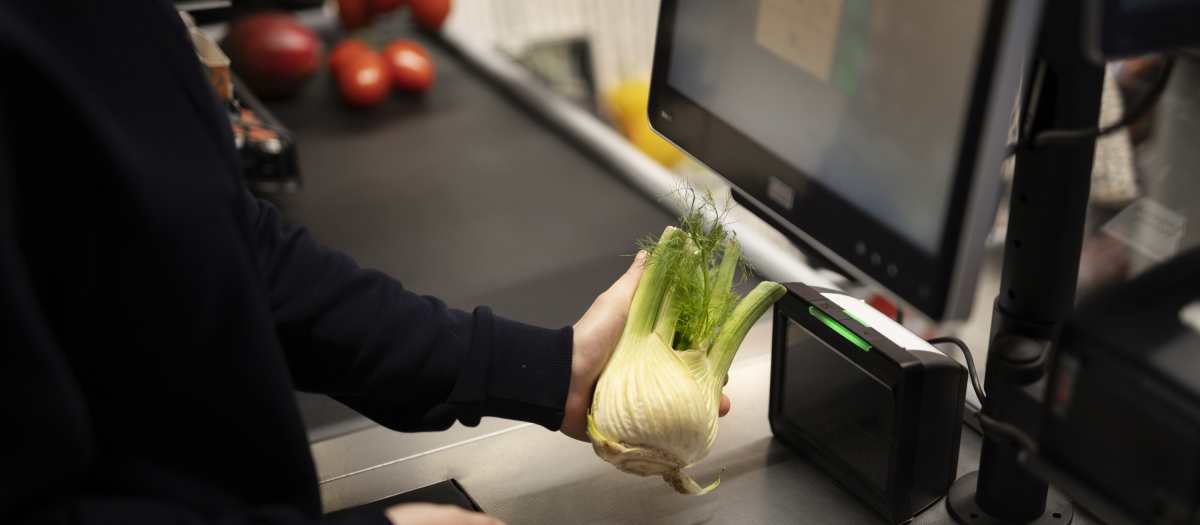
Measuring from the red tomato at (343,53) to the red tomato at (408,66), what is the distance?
4 centimetres

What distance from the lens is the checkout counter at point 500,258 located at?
76 cm

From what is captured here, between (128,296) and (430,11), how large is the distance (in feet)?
4.91

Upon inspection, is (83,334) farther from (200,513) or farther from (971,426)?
(971,426)

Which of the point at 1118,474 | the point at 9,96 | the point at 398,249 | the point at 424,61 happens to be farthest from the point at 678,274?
the point at 424,61

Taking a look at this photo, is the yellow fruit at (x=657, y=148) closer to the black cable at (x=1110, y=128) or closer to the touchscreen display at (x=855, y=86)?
the touchscreen display at (x=855, y=86)

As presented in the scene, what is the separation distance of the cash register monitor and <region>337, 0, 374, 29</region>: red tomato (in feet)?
3.87

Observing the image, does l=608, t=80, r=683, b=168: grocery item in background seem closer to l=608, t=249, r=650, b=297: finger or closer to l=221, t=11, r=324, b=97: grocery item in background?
l=221, t=11, r=324, b=97: grocery item in background

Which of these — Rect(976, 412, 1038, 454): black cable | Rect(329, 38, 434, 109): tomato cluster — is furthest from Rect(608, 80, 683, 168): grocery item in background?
Rect(976, 412, 1038, 454): black cable

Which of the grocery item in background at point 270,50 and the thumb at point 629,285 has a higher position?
the thumb at point 629,285

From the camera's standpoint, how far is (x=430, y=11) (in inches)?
73.8

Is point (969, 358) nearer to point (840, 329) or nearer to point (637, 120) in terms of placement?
point (840, 329)

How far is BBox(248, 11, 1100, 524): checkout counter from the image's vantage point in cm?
76

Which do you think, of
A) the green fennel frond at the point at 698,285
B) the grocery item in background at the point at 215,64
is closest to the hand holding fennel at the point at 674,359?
the green fennel frond at the point at 698,285

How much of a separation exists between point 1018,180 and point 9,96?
1.83 ft
